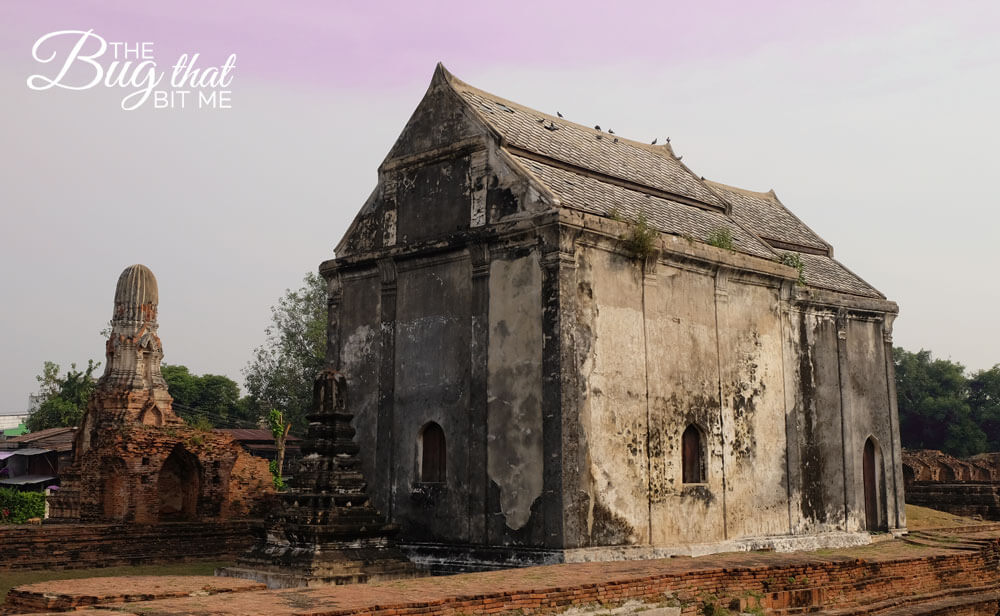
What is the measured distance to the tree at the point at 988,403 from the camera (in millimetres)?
50031

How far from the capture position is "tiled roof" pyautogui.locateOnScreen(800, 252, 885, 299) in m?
16.9

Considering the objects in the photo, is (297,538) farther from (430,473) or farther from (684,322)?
(684,322)

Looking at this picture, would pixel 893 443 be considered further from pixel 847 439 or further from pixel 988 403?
pixel 988 403

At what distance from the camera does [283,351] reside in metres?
41.1

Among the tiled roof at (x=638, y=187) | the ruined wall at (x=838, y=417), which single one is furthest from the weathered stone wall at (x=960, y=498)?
the tiled roof at (x=638, y=187)

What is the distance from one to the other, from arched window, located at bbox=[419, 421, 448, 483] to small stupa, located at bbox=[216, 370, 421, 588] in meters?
1.35

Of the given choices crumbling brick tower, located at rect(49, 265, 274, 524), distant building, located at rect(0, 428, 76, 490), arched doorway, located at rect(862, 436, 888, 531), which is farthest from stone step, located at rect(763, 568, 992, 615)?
distant building, located at rect(0, 428, 76, 490)

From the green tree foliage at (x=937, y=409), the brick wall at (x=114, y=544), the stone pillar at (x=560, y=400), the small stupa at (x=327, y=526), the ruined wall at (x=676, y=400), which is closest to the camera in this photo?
the small stupa at (x=327, y=526)

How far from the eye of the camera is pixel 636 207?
46.7 feet

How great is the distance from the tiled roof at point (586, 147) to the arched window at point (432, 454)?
4.32 meters

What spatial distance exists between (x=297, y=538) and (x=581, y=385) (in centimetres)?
401

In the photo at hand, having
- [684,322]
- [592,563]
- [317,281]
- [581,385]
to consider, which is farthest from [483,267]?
[317,281]

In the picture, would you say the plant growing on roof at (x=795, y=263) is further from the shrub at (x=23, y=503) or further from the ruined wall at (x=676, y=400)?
the shrub at (x=23, y=503)

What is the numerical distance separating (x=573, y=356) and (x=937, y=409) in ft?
146
